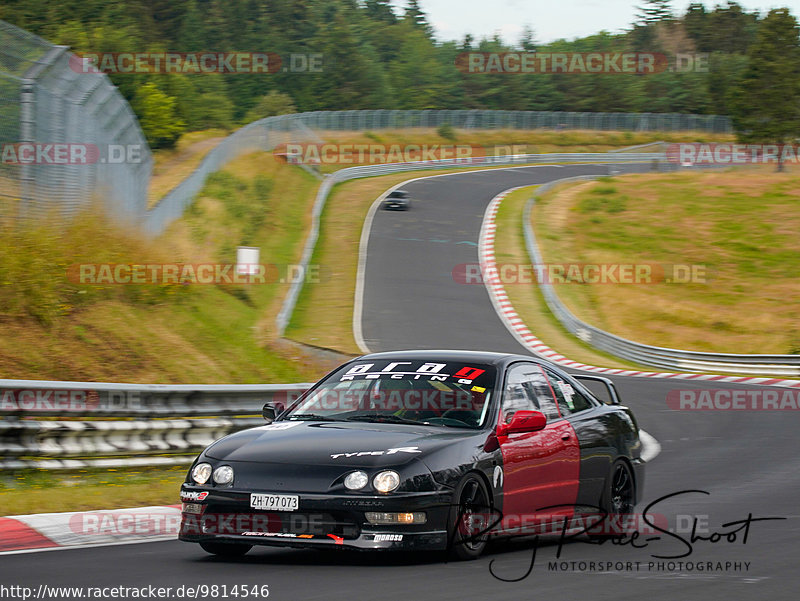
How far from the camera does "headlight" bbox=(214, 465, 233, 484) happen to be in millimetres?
6633

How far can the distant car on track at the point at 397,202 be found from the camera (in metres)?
49.2

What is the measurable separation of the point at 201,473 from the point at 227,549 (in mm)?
523

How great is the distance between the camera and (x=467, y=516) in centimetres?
677

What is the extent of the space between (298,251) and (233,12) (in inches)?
3177

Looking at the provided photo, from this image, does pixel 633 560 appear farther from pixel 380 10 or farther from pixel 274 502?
pixel 380 10

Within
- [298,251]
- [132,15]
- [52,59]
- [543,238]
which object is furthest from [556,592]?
[132,15]

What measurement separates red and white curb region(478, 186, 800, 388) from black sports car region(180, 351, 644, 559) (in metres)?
18.1

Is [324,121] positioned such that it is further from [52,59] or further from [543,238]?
[52,59]

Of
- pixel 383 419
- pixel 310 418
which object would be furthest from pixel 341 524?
pixel 310 418

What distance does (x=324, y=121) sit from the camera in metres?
66.1
